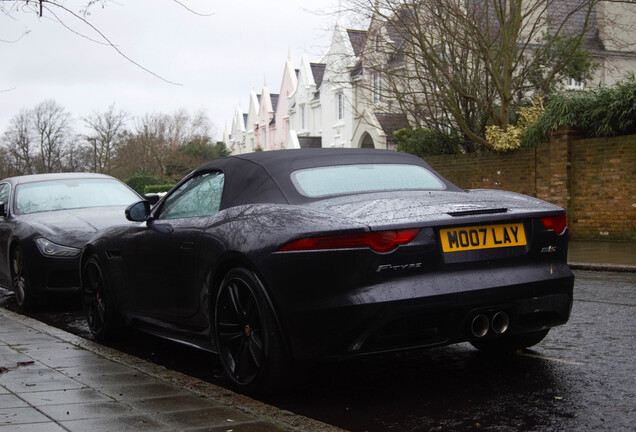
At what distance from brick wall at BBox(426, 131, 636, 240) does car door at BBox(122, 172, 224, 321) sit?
13.1 meters

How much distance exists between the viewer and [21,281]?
952cm

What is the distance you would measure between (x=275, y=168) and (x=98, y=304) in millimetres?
2839

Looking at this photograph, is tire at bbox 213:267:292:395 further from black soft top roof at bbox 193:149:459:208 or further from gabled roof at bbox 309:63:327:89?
gabled roof at bbox 309:63:327:89

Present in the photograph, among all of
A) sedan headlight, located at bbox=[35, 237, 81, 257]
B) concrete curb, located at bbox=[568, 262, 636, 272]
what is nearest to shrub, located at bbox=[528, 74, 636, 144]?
concrete curb, located at bbox=[568, 262, 636, 272]

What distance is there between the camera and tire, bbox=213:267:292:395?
4605 mm

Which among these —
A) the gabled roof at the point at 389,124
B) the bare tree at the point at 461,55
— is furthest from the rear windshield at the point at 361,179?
the gabled roof at the point at 389,124

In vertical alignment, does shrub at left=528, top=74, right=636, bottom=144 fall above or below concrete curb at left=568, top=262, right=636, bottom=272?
above

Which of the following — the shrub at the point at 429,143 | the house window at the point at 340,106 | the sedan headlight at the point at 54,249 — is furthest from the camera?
the house window at the point at 340,106

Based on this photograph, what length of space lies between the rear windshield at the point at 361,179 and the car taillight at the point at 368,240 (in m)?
0.67

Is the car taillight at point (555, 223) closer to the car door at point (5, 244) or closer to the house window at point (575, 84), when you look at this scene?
the car door at point (5, 244)

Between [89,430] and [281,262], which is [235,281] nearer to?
[281,262]

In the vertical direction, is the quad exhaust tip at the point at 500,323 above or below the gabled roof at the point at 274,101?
below

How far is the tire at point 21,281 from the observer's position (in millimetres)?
9273

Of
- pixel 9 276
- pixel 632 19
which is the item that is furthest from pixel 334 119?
pixel 9 276
